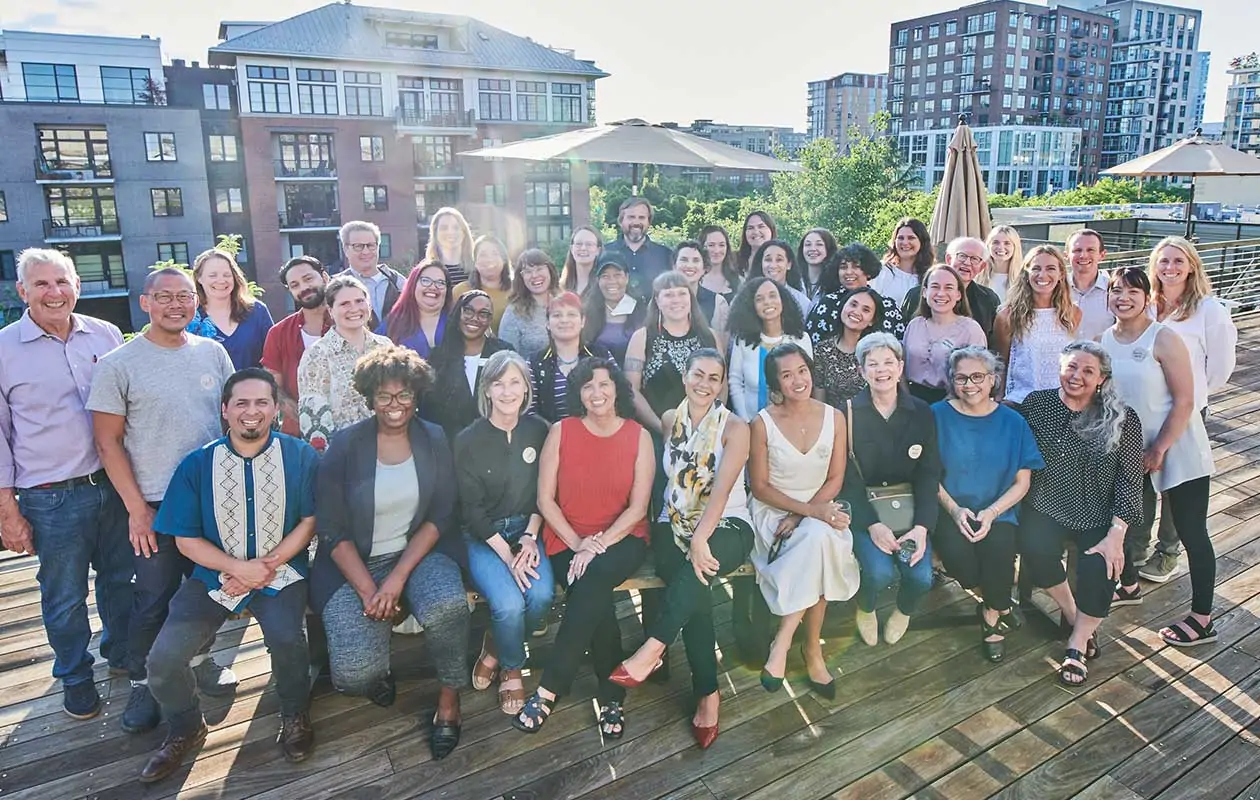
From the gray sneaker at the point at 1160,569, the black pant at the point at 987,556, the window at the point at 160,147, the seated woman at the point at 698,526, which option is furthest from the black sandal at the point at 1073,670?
the window at the point at 160,147

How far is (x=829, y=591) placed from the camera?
11.7 ft

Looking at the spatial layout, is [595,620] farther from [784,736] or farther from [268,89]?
[268,89]

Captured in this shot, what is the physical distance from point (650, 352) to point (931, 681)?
86.4 inches

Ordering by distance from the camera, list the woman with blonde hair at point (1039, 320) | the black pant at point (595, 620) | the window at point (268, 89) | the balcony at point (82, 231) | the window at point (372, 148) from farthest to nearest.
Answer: the window at point (372, 148)
the window at point (268, 89)
the balcony at point (82, 231)
the woman with blonde hair at point (1039, 320)
the black pant at point (595, 620)

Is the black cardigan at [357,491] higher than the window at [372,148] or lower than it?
lower

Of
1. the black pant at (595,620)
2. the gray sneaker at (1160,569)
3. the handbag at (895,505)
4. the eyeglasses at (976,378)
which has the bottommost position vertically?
the gray sneaker at (1160,569)

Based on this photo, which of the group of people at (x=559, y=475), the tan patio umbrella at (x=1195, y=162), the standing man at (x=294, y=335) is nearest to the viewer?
the group of people at (x=559, y=475)

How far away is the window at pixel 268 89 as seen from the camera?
1347 inches

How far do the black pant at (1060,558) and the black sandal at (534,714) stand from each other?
2.44 metres

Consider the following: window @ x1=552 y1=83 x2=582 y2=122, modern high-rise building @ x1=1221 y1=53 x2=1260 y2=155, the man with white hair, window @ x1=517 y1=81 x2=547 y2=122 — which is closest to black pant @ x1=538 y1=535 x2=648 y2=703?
the man with white hair

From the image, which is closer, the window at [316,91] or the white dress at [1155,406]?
the white dress at [1155,406]

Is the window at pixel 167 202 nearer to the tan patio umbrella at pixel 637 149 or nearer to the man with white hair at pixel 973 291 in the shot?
the tan patio umbrella at pixel 637 149

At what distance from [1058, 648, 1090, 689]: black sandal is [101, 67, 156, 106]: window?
4110cm

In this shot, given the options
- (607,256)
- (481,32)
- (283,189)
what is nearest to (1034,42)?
(481,32)
